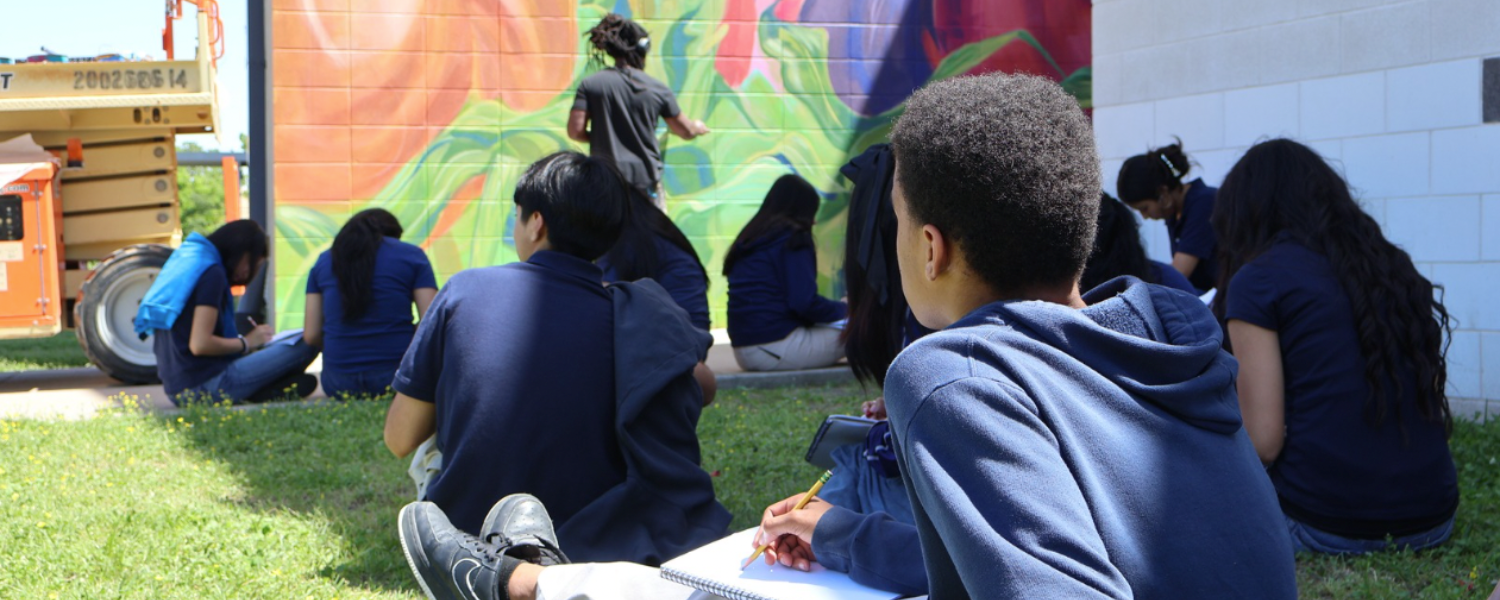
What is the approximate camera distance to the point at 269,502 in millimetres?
4617

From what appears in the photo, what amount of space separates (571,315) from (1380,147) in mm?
4773

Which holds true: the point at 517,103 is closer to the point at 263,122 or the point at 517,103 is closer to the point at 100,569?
the point at 263,122

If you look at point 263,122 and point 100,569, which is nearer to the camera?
point 100,569

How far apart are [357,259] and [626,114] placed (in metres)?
1.90

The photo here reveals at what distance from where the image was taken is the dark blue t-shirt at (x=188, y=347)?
21.1 feet

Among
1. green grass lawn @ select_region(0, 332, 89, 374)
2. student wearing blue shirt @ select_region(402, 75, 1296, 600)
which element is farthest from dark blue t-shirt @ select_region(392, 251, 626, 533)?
green grass lawn @ select_region(0, 332, 89, 374)

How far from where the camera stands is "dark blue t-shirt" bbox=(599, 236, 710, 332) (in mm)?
6547

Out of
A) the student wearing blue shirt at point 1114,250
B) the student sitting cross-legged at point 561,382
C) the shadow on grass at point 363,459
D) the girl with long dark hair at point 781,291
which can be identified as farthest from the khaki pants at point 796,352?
the student sitting cross-legged at point 561,382

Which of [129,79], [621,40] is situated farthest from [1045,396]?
[129,79]

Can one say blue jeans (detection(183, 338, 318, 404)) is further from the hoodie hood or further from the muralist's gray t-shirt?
the hoodie hood

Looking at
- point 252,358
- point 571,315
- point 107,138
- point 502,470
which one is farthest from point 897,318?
point 107,138

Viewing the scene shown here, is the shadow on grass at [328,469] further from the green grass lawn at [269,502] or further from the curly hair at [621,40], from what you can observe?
the curly hair at [621,40]

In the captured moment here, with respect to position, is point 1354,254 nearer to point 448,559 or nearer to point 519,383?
point 519,383

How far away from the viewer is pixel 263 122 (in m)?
9.47
